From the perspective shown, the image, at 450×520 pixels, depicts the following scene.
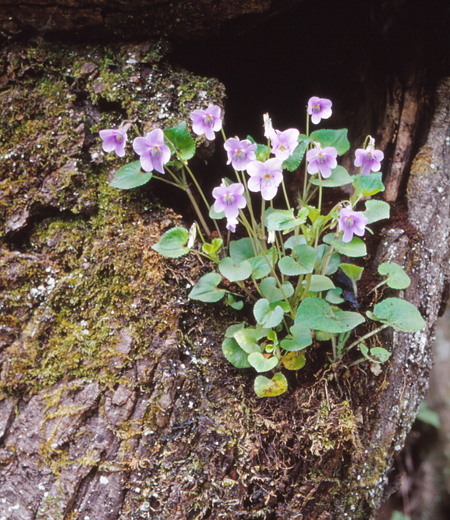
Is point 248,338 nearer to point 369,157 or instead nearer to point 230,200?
point 230,200

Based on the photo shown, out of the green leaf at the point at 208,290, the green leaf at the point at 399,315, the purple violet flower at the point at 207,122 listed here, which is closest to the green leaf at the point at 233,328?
the green leaf at the point at 208,290

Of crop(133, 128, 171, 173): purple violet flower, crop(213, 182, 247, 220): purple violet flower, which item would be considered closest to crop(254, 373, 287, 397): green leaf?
crop(213, 182, 247, 220): purple violet flower

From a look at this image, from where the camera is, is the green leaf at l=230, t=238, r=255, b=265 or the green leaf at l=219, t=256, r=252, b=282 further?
the green leaf at l=230, t=238, r=255, b=265

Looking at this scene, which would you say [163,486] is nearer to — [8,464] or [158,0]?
[8,464]

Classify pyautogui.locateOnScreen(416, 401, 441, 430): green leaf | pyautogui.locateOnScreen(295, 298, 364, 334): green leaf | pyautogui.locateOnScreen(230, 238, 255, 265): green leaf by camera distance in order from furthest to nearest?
pyautogui.locateOnScreen(416, 401, 441, 430): green leaf
pyautogui.locateOnScreen(230, 238, 255, 265): green leaf
pyautogui.locateOnScreen(295, 298, 364, 334): green leaf

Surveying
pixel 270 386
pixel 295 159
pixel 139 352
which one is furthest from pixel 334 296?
pixel 139 352

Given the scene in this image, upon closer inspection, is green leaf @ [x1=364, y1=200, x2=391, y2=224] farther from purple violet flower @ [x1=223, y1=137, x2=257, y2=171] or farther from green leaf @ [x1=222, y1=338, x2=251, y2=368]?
green leaf @ [x1=222, y1=338, x2=251, y2=368]

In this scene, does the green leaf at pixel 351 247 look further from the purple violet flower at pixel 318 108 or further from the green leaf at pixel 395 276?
the purple violet flower at pixel 318 108
